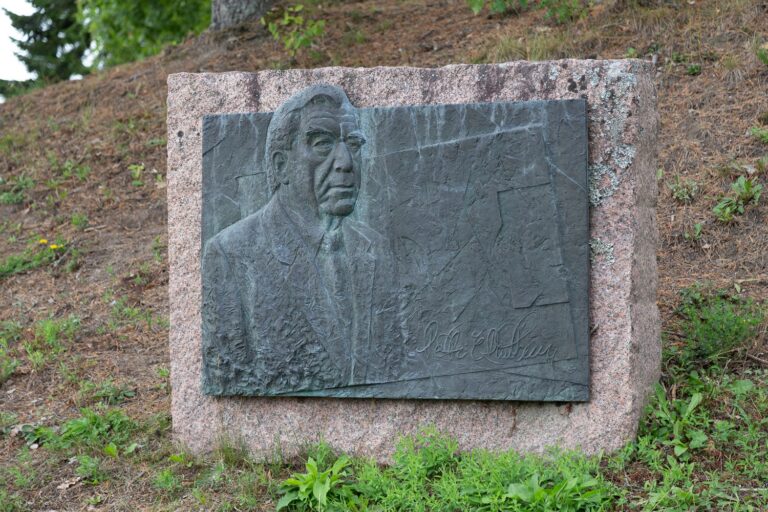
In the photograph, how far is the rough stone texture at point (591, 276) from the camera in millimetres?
3920

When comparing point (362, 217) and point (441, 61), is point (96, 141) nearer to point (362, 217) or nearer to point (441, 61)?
point (441, 61)

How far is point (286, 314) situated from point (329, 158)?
2.49 feet

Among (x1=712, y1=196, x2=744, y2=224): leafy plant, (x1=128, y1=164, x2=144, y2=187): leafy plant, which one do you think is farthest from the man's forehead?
(x1=128, y1=164, x2=144, y2=187): leafy plant

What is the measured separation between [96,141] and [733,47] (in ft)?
18.9

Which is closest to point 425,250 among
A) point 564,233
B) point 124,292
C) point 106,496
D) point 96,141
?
point 564,233

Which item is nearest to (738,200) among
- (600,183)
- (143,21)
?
(600,183)

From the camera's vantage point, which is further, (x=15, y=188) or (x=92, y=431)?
(x=15, y=188)

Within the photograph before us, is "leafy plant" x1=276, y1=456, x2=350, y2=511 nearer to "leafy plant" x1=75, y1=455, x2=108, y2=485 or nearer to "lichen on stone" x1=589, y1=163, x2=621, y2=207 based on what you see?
"leafy plant" x1=75, y1=455, x2=108, y2=485

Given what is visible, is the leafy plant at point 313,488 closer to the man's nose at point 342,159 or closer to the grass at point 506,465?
the grass at point 506,465

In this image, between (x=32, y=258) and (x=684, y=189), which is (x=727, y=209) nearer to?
(x=684, y=189)

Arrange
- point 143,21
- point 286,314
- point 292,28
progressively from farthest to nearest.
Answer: point 143,21 → point 292,28 → point 286,314

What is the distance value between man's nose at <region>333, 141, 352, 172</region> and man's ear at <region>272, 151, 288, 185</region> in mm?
258

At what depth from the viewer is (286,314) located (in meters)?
4.16

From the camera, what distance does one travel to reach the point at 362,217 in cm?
409
